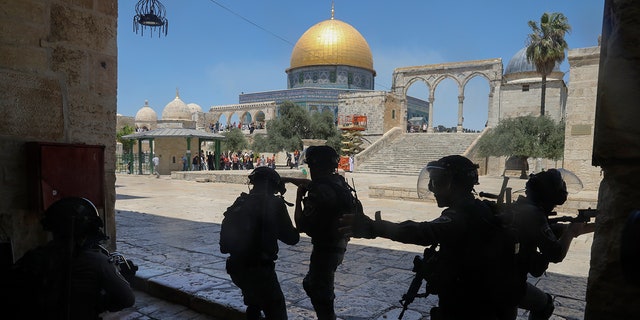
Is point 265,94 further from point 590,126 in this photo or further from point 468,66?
point 590,126

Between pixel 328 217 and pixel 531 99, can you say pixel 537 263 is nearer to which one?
pixel 328 217

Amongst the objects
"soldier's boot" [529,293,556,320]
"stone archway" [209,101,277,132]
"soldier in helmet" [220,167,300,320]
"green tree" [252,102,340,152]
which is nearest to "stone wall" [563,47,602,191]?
"soldier's boot" [529,293,556,320]

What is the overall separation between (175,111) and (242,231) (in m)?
37.1

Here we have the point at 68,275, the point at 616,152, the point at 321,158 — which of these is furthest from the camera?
the point at 321,158

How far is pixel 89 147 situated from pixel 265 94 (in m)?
50.9

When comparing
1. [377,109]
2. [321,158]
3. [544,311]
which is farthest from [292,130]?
[544,311]

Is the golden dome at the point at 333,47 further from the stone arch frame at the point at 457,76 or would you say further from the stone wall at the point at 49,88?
the stone wall at the point at 49,88

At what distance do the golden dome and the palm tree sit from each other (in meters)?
27.0

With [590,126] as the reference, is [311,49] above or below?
above

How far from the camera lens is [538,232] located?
6.66 ft

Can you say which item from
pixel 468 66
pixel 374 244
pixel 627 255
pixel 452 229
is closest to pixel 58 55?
pixel 452 229

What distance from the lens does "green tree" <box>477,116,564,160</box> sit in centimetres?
1933

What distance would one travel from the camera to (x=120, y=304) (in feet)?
6.07

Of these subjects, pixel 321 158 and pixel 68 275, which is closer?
pixel 68 275
